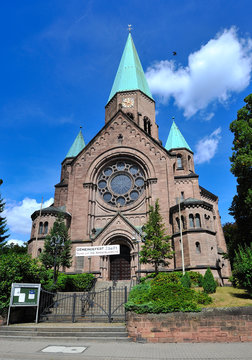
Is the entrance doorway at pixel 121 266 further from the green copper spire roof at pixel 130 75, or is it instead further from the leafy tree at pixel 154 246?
the green copper spire roof at pixel 130 75

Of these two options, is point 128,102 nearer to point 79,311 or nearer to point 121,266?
point 121,266

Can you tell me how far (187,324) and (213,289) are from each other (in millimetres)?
9757

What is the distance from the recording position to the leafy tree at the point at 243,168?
73.2ft

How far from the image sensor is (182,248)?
84.7ft

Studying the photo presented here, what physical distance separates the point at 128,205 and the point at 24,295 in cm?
1912

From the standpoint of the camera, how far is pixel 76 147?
43.2m

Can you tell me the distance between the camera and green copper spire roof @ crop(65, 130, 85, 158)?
139 ft

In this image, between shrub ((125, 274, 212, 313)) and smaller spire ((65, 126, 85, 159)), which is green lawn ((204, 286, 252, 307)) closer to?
shrub ((125, 274, 212, 313))

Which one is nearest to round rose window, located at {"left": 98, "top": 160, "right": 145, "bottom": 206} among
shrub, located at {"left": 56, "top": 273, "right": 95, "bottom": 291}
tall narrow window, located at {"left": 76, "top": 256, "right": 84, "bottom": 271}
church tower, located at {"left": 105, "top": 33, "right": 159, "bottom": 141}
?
tall narrow window, located at {"left": 76, "top": 256, "right": 84, "bottom": 271}

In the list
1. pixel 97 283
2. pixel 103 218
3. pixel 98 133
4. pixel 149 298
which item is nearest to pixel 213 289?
pixel 149 298

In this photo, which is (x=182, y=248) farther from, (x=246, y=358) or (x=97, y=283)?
(x=246, y=358)

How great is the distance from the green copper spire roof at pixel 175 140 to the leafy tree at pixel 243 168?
15919 millimetres

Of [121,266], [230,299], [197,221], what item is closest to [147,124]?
[197,221]

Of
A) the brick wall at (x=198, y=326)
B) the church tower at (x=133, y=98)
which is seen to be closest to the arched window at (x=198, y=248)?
the brick wall at (x=198, y=326)
